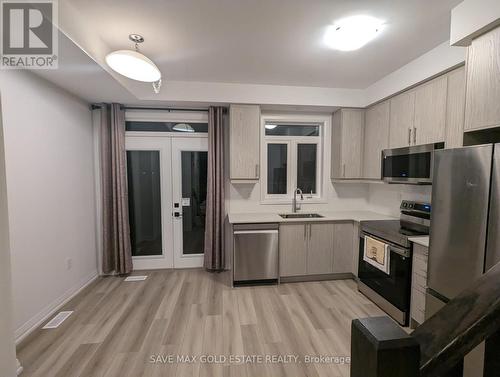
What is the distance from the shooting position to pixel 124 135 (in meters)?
3.44

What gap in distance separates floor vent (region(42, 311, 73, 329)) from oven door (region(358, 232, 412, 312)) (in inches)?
137

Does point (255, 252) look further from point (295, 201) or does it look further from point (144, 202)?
point (144, 202)

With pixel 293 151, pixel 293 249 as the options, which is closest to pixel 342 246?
pixel 293 249

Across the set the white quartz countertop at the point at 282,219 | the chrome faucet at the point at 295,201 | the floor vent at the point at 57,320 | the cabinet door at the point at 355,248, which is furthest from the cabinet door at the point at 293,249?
the floor vent at the point at 57,320

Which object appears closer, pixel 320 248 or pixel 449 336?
pixel 449 336

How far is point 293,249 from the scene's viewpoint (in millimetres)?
3312

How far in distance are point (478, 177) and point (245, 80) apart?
8.74 feet

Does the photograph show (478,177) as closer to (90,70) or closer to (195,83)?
(195,83)

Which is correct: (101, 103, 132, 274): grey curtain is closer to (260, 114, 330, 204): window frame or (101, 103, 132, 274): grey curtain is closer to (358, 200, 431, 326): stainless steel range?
(260, 114, 330, 204): window frame

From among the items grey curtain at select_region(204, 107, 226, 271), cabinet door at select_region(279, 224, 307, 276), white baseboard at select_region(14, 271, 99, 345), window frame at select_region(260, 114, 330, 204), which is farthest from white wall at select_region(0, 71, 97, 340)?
cabinet door at select_region(279, 224, 307, 276)

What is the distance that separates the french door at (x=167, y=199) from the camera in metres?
3.68

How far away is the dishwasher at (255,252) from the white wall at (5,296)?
2.14 meters

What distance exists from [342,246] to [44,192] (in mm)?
3711

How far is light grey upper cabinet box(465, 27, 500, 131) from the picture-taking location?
160 centimetres
